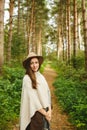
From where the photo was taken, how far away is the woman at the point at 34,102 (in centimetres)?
507

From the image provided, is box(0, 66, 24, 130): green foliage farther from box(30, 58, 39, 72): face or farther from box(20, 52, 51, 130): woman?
box(30, 58, 39, 72): face

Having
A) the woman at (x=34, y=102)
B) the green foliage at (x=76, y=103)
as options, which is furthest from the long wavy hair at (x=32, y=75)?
the green foliage at (x=76, y=103)

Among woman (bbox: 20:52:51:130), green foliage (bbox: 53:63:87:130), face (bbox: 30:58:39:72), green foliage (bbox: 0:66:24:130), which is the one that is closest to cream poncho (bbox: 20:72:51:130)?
woman (bbox: 20:52:51:130)

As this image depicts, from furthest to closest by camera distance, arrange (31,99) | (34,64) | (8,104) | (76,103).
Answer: (76,103) < (8,104) < (34,64) < (31,99)

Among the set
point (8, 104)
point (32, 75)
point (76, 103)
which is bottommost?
point (76, 103)

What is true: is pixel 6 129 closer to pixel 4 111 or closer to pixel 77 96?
pixel 4 111

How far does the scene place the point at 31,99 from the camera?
5.07 meters

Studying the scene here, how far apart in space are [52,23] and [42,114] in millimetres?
46859

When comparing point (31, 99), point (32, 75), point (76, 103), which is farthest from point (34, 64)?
point (76, 103)

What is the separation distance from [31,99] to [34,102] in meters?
0.08

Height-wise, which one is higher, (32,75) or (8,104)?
(32,75)

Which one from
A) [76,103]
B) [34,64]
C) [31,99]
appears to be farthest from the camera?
[76,103]

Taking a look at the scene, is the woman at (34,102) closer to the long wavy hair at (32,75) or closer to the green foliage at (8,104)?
the long wavy hair at (32,75)

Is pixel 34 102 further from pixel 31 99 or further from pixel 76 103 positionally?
pixel 76 103
